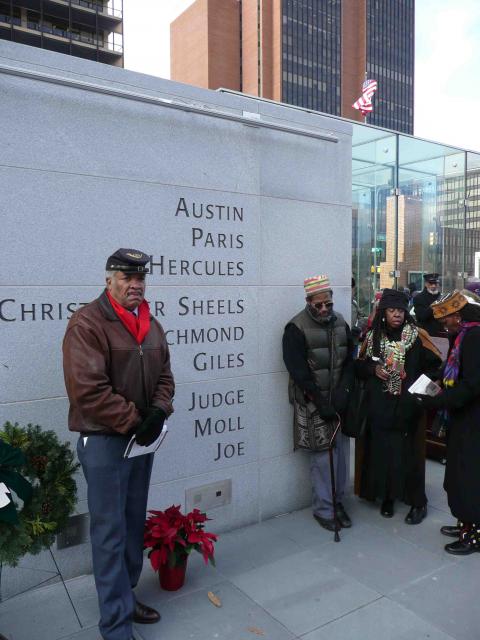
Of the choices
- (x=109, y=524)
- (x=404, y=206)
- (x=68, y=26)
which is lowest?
(x=109, y=524)

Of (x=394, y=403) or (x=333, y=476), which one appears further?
(x=394, y=403)

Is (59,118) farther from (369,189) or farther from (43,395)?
(369,189)

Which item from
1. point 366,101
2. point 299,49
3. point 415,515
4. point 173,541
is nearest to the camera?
point 173,541

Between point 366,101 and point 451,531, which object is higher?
point 366,101

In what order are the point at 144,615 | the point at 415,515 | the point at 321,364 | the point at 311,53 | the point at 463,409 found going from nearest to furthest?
the point at 144,615 < the point at 463,409 < the point at 321,364 < the point at 415,515 < the point at 311,53

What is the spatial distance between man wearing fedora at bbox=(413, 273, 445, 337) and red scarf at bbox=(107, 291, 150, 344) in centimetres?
441

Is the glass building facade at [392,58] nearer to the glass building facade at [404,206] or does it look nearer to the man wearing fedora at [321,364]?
the glass building facade at [404,206]

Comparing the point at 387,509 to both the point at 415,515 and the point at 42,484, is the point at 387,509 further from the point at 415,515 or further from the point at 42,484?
the point at 42,484

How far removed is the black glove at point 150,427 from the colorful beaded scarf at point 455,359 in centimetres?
212

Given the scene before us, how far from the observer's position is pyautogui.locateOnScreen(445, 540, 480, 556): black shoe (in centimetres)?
362

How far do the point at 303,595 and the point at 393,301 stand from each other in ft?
7.03

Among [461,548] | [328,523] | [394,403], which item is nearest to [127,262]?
[394,403]

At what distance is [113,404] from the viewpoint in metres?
2.43

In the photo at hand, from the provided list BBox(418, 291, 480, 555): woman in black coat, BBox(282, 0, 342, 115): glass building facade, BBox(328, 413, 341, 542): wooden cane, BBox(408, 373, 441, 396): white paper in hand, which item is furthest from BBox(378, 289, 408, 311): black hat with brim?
BBox(282, 0, 342, 115): glass building facade
